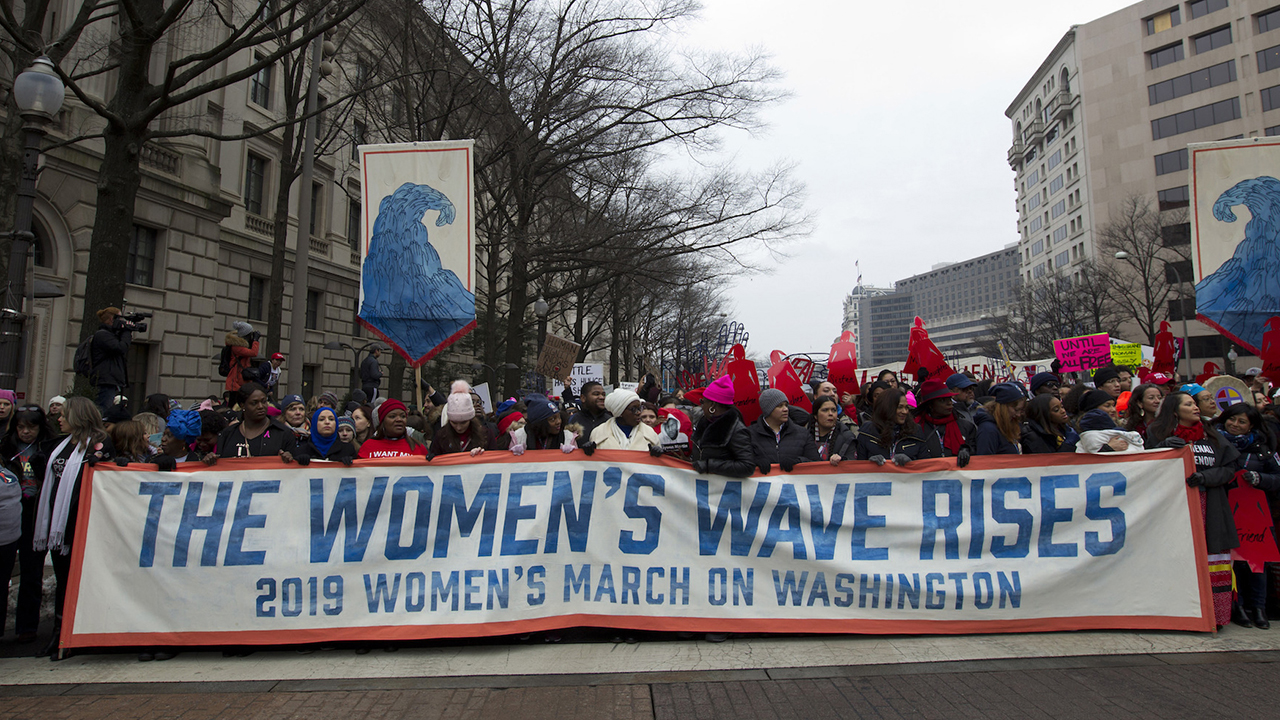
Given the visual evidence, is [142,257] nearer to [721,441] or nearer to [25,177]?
[25,177]

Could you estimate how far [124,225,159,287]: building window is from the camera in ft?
54.8

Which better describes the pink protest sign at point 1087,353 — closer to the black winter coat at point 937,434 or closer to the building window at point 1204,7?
the black winter coat at point 937,434

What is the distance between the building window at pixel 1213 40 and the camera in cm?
5481

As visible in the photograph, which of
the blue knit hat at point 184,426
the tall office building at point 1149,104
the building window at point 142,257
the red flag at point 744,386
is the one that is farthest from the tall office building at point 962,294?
the blue knit hat at point 184,426

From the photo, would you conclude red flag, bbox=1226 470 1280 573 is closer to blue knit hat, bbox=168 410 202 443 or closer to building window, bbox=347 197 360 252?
blue knit hat, bbox=168 410 202 443

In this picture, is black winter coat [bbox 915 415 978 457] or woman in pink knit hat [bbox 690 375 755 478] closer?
woman in pink knit hat [bbox 690 375 755 478]

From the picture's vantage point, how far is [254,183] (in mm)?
22641

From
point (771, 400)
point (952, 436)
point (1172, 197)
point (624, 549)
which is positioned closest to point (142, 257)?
point (624, 549)

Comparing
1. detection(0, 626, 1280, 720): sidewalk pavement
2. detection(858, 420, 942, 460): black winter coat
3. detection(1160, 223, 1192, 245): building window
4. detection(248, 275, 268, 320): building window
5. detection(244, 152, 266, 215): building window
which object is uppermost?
detection(1160, 223, 1192, 245): building window

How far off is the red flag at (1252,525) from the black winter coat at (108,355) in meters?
10.0

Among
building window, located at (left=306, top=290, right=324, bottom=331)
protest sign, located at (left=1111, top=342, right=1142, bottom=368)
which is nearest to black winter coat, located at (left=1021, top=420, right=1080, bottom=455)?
protest sign, located at (left=1111, top=342, right=1142, bottom=368)

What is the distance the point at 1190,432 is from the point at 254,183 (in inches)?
943

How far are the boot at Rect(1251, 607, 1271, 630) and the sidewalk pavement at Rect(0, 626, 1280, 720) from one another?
15 centimetres

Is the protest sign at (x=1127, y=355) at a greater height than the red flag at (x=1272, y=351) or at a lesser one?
greater
